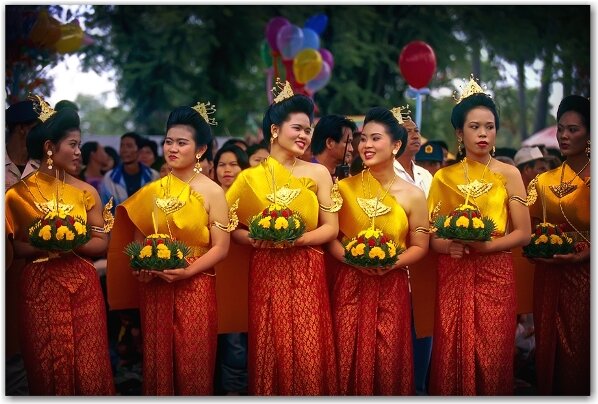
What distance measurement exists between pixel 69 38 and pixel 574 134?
18.7 feet

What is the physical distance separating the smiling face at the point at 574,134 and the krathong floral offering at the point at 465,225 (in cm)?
97

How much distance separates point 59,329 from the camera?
5926 millimetres

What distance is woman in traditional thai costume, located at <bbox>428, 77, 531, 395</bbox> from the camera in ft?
20.4

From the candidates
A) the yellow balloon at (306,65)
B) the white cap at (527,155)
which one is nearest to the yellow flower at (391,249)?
the white cap at (527,155)

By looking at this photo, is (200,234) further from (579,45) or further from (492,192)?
(579,45)

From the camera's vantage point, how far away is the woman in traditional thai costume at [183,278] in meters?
6.07

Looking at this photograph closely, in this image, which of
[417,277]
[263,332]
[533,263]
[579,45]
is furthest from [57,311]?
[579,45]

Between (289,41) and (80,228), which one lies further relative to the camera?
(289,41)

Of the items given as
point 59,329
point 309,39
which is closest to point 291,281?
point 59,329

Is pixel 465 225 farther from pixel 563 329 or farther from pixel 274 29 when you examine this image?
pixel 274 29

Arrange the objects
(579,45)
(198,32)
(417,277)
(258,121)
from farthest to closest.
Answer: (258,121) → (198,32) → (579,45) → (417,277)

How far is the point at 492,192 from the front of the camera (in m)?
6.24

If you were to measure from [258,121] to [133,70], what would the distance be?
12.1ft

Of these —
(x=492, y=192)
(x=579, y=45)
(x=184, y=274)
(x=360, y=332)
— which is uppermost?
(x=579, y=45)
